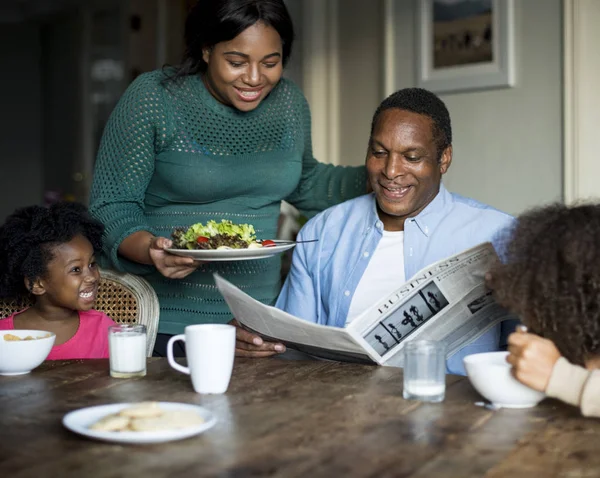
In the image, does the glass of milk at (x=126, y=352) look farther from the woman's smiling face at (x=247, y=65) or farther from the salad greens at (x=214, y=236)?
the woman's smiling face at (x=247, y=65)

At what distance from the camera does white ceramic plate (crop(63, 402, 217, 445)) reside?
40.6 inches

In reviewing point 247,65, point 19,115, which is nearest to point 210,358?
point 247,65

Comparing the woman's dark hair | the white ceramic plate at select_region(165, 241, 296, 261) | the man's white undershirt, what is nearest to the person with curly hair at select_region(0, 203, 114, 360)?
the white ceramic plate at select_region(165, 241, 296, 261)

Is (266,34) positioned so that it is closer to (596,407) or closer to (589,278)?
(589,278)

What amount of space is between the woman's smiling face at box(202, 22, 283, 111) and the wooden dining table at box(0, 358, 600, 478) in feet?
2.73

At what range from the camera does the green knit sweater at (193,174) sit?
6.57 ft

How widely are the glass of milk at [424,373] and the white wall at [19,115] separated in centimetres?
804

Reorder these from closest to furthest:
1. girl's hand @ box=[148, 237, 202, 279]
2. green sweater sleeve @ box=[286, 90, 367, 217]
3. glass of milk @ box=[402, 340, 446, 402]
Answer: glass of milk @ box=[402, 340, 446, 402] < girl's hand @ box=[148, 237, 202, 279] < green sweater sleeve @ box=[286, 90, 367, 217]

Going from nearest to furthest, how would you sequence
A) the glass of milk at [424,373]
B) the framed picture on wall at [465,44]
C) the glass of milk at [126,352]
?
the glass of milk at [424,373], the glass of milk at [126,352], the framed picture on wall at [465,44]

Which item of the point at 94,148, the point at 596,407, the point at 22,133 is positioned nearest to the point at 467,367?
the point at 596,407

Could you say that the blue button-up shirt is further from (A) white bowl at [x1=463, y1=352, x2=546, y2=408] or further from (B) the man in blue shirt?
(A) white bowl at [x1=463, y1=352, x2=546, y2=408]

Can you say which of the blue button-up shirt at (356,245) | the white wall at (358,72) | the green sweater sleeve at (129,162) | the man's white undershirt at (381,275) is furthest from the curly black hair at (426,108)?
the white wall at (358,72)

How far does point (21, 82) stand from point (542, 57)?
270 inches

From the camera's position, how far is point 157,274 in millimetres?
2133
